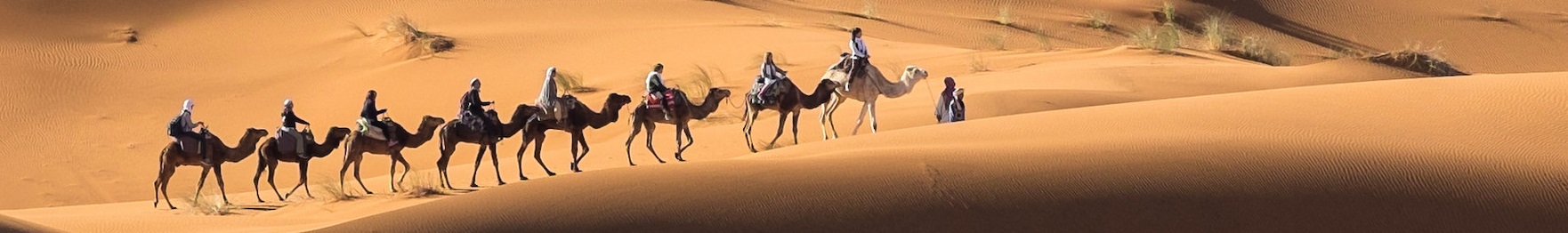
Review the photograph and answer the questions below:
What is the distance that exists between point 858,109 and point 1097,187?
9.31 meters

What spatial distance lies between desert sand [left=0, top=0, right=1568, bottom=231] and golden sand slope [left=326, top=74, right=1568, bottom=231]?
0.03 m

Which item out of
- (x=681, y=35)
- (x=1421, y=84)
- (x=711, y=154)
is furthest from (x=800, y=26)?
(x=1421, y=84)

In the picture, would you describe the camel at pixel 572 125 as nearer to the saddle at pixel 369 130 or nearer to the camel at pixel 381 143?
the camel at pixel 381 143

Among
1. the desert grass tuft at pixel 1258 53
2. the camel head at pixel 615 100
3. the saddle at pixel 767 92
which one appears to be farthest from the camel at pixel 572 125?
the desert grass tuft at pixel 1258 53

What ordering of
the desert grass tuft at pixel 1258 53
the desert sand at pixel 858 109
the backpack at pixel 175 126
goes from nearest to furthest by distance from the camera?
the desert sand at pixel 858 109, the backpack at pixel 175 126, the desert grass tuft at pixel 1258 53

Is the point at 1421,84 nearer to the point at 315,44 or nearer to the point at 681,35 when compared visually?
the point at 681,35

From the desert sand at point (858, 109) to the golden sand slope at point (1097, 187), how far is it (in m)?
0.03

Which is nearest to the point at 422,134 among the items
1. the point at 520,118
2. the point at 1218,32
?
the point at 520,118

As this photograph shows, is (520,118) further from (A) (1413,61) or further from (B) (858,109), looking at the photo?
(A) (1413,61)

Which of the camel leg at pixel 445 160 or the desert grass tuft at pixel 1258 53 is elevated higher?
the camel leg at pixel 445 160

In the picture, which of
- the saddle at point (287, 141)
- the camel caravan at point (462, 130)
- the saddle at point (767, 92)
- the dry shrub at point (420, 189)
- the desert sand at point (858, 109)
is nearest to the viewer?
the desert sand at point (858, 109)

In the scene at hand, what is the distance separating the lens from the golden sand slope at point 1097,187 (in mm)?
12633

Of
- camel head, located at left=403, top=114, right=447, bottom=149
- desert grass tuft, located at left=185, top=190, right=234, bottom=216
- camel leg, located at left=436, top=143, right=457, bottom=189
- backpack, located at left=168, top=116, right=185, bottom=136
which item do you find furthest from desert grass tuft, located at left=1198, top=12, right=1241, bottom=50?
backpack, located at left=168, top=116, right=185, bottom=136

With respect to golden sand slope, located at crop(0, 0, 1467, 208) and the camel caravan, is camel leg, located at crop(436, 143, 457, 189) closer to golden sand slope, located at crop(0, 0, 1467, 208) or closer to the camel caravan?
the camel caravan
